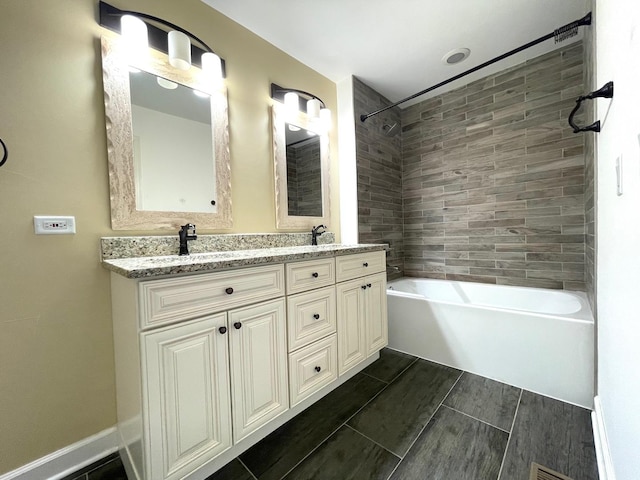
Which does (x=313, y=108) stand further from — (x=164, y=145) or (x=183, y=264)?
(x=183, y=264)

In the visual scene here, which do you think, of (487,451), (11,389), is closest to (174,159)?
(11,389)

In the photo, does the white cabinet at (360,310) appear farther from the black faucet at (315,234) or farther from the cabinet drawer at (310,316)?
the black faucet at (315,234)

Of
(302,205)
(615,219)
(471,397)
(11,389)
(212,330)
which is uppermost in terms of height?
(302,205)

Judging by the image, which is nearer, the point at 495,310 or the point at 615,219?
the point at 615,219

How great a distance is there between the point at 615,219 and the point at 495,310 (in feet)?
3.38

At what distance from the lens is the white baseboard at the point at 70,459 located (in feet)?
3.46

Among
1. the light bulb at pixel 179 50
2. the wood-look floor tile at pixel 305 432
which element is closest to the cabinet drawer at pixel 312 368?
the wood-look floor tile at pixel 305 432

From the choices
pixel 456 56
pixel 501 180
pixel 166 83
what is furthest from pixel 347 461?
pixel 456 56

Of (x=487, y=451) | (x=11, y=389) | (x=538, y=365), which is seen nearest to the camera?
(x=11, y=389)

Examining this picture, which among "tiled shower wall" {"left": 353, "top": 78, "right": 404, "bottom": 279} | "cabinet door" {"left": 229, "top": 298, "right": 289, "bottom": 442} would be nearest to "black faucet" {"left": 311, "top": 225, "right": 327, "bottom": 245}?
"tiled shower wall" {"left": 353, "top": 78, "right": 404, "bottom": 279}

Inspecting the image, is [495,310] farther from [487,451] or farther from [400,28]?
[400,28]

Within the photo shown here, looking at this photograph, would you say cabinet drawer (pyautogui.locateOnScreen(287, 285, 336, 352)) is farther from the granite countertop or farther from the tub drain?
the tub drain

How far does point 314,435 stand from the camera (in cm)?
131

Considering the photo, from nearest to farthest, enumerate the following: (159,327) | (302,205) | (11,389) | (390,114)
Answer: (159,327) → (11,389) → (302,205) → (390,114)
